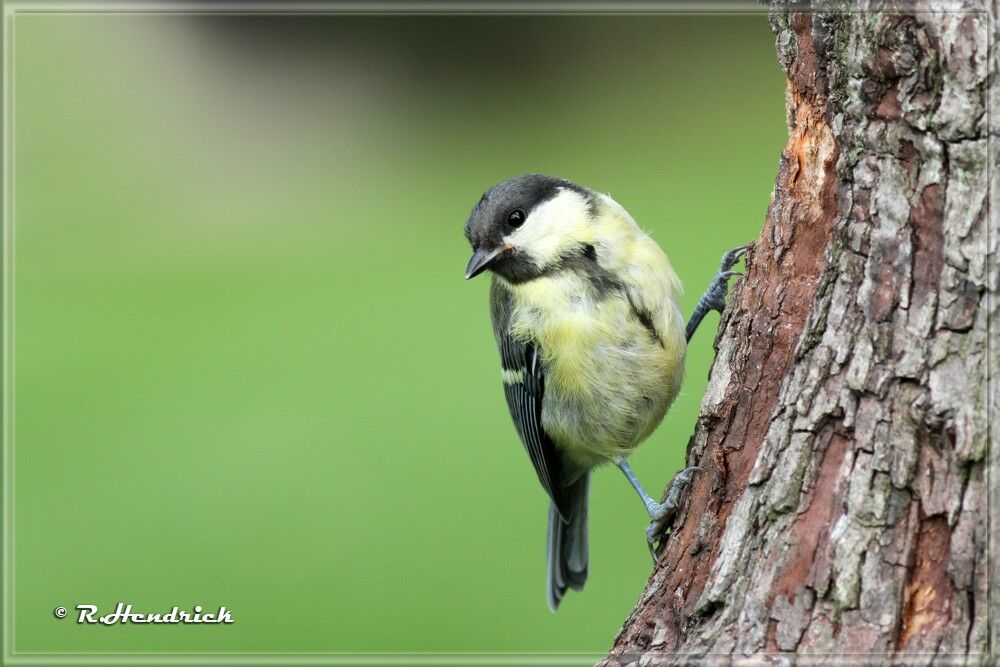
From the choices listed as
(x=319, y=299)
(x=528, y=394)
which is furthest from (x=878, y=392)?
(x=319, y=299)

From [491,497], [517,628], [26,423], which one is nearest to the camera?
[517,628]

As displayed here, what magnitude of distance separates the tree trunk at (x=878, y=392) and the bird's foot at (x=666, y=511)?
0.26 m

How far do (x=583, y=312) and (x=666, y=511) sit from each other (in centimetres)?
81

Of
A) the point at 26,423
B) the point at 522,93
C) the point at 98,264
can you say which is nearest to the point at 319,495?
the point at 26,423

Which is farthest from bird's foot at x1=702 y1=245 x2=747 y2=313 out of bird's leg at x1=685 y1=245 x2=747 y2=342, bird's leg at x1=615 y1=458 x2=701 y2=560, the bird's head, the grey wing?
bird's leg at x1=615 y1=458 x2=701 y2=560

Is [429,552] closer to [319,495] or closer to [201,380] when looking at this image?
[319,495]

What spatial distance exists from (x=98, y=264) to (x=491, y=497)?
645 centimetres

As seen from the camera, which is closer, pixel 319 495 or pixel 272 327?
pixel 319 495

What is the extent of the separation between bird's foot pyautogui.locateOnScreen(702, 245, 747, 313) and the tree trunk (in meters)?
1.00

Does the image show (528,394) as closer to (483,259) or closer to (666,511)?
(483,259)

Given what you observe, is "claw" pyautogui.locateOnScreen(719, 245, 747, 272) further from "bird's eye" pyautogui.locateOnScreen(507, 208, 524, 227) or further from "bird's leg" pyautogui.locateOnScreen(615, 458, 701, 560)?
"bird's leg" pyautogui.locateOnScreen(615, 458, 701, 560)

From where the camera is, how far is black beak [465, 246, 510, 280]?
372cm

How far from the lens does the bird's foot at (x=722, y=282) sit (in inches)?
148

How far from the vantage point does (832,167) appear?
2.68 m
